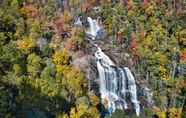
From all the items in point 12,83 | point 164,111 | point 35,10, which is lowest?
point 164,111

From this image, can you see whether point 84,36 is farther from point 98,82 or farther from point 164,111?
point 164,111

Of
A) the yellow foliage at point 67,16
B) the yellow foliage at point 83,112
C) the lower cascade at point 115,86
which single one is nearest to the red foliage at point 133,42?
the lower cascade at point 115,86

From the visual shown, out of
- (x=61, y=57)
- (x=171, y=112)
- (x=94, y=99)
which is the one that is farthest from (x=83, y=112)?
(x=171, y=112)

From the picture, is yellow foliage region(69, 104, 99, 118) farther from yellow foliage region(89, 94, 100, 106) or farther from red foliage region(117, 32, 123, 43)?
red foliage region(117, 32, 123, 43)

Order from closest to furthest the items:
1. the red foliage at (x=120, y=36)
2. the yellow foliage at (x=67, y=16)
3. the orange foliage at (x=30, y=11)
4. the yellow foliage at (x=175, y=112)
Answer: the yellow foliage at (x=175, y=112) → the orange foliage at (x=30, y=11) → the yellow foliage at (x=67, y=16) → the red foliage at (x=120, y=36)

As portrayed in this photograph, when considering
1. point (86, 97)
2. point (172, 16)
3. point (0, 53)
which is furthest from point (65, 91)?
point (172, 16)

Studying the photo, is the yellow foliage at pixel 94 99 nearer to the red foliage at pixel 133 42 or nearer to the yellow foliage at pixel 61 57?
the yellow foliage at pixel 61 57

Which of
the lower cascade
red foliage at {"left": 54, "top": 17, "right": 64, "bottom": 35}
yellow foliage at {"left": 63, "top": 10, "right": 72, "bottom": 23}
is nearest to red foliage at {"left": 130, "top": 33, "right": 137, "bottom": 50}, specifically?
the lower cascade
